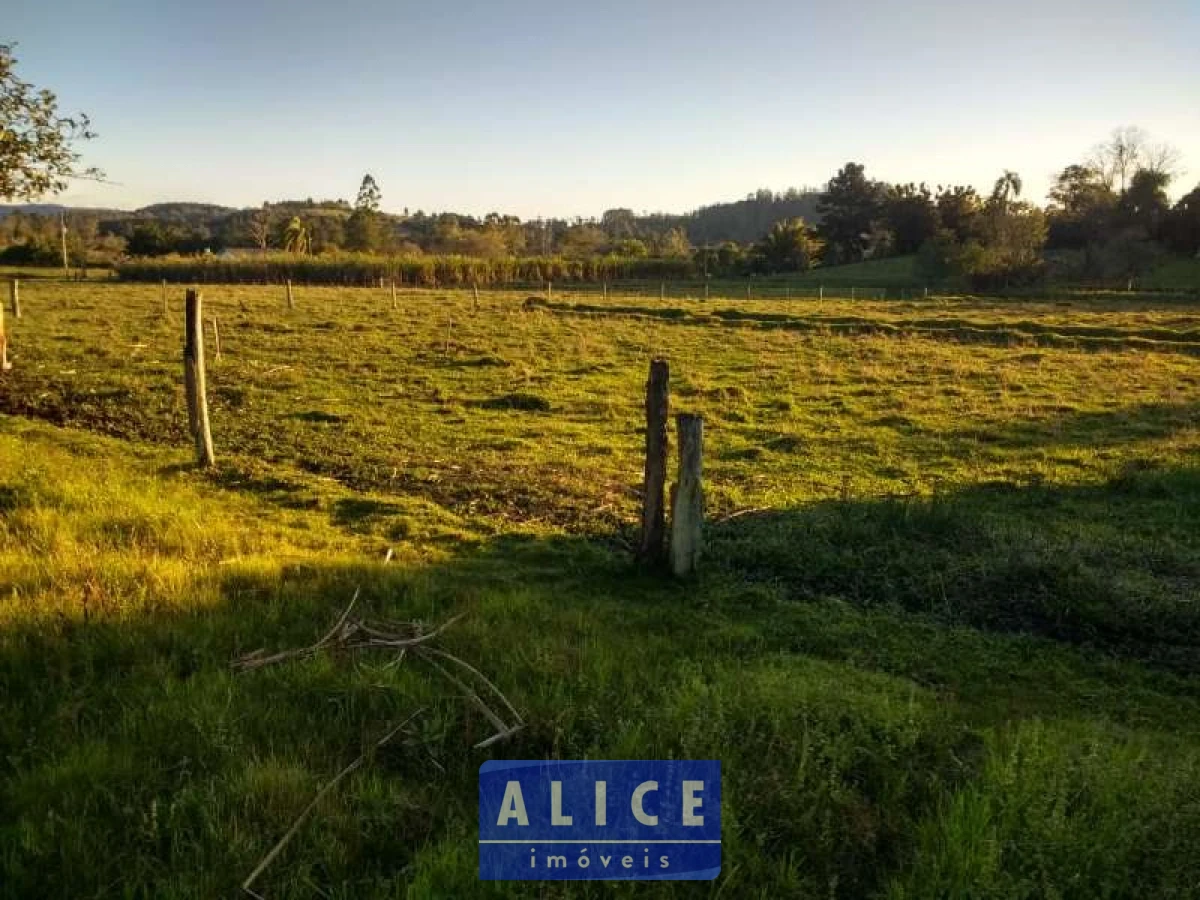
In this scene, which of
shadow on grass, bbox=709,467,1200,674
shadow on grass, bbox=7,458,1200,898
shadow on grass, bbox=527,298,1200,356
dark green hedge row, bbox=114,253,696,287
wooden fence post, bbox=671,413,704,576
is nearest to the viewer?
shadow on grass, bbox=7,458,1200,898

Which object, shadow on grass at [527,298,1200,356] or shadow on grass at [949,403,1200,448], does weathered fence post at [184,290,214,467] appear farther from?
shadow on grass at [527,298,1200,356]

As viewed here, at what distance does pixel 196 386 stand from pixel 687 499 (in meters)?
8.19

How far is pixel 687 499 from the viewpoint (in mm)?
→ 7777

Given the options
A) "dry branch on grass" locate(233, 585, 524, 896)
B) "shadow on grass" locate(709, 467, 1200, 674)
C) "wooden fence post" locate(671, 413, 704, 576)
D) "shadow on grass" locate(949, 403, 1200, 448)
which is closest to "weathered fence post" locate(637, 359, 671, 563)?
"wooden fence post" locate(671, 413, 704, 576)

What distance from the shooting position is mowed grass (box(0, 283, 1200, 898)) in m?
3.46

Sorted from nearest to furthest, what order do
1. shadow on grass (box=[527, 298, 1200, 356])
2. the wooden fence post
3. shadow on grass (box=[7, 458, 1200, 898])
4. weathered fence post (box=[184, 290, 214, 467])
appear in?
shadow on grass (box=[7, 458, 1200, 898])
the wooden fence post
weathered fence post (box=[184, 290, 214, 467])
shadow on grass (box=[527, 298, 1200, 356])

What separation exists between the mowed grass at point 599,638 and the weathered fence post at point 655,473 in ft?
1.23

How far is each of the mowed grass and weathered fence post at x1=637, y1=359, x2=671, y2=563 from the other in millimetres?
375

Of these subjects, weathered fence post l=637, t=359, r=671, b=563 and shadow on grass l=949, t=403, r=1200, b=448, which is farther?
shadow on grass l=949, t=403, r=1200, b=448

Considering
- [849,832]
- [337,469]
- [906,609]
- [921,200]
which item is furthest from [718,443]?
Answer: [921,200]

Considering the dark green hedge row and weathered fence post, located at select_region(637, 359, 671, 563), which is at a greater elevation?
the dark green hedge row

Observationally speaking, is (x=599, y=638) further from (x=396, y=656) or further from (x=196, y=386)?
(x=196, y=386)

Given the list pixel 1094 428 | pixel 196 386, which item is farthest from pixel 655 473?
pixel 1094 428

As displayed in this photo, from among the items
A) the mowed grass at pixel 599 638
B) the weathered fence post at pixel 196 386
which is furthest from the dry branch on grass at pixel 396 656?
the weathered fence post at pixel 196 386
